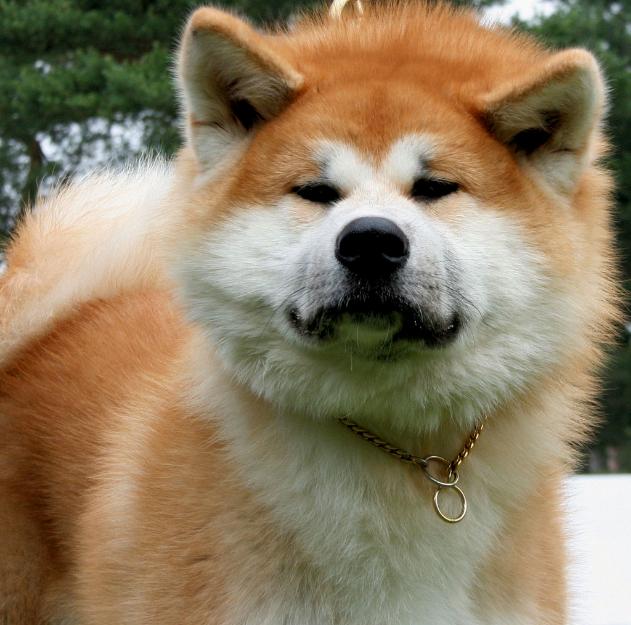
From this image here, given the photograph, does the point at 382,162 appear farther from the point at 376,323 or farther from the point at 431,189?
the point at 376,323

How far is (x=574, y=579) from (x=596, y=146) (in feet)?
4.67

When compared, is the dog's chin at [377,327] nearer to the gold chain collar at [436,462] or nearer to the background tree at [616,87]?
the gold chain collar at [436,462]

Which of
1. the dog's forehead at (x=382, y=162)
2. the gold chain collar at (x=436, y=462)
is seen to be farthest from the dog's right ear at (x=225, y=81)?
the gold chain collar at (x=436, y=462)

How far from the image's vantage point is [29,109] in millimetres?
13094

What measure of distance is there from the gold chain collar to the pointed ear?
752 mm

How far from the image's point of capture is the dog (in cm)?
257

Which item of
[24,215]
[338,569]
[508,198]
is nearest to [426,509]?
[338,569]

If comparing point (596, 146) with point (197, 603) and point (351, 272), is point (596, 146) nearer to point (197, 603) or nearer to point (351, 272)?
point (351, 272)

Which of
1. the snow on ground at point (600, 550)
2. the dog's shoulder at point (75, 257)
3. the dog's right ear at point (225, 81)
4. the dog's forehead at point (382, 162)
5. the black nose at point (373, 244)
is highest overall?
the dog's right ear at point (225, 81)

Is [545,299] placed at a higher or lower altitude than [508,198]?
lower

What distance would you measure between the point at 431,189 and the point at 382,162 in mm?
146

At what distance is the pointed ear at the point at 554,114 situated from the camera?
264 cm

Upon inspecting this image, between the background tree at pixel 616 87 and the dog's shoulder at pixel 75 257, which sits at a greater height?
the dog's shoulder at pixel 75 257

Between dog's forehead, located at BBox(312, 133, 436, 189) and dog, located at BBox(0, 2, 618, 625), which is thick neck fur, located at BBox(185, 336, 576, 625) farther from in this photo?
dog's forehead, located at BBox(312, 133, 436, 189)
